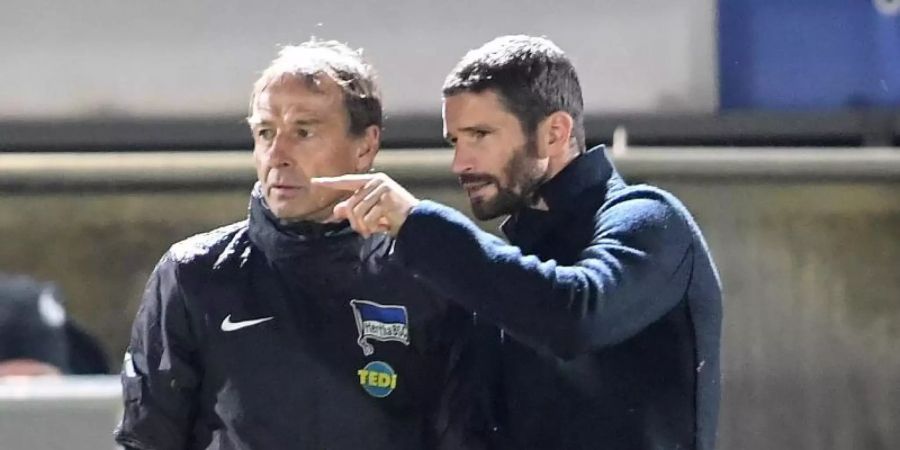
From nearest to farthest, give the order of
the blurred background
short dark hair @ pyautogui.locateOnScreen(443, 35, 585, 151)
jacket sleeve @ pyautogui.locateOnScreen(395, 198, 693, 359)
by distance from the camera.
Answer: jacket sleeve @ pyautogui.locateOnScreen(395, 198, 693, 359) < short dark hair @ pyautogui.locateOnScreen(443, 35, 585, 151) < the blurred background

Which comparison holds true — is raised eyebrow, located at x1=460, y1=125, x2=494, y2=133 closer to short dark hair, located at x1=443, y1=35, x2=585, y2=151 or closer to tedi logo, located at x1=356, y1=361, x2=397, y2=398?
short dark hair, located at x1=443, y1=35, x2=585, y2=151

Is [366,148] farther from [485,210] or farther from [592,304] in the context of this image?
Result: [592,304]

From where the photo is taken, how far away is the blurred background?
7.28 feet

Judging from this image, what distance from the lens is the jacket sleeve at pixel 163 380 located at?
51.8 inches

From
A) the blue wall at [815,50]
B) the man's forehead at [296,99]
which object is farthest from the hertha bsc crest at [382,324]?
the blue wall at [815,50]

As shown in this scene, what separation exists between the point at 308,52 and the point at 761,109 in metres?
1.15

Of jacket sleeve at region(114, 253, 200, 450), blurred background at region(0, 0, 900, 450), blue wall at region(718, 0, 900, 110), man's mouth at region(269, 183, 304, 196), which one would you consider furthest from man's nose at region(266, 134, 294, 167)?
blue wall at region(718, 0, 900, 110)

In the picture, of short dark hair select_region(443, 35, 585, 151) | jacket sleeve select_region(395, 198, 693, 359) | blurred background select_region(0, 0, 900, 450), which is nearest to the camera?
jacket sleeve select_region(395, 198, 693, 359)

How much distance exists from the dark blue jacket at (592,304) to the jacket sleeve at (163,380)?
0.96 feet

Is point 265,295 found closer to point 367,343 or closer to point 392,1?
point 367,343

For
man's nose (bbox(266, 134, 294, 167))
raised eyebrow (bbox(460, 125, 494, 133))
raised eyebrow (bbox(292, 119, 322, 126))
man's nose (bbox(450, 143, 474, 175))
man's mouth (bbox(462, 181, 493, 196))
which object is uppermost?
raised eyebrow (bbox(292, 119, 322, 126))

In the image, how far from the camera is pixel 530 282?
3.76 ft

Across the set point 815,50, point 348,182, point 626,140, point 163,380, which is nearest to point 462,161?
point 348,182

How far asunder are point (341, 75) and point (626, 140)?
997 mm
